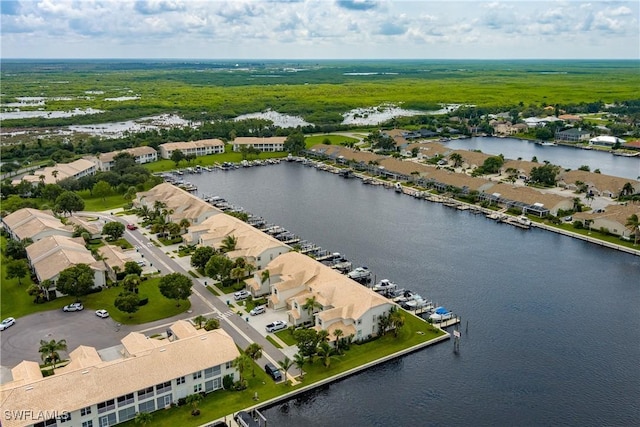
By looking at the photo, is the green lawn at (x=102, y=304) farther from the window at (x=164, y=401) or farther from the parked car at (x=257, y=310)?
the window at (x=164, y=401)

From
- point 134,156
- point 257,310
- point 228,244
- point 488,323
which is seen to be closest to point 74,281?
point 228,244

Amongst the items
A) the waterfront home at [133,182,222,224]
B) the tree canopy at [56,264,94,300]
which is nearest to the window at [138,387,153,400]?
the tree canopy at [56,264,94,300]

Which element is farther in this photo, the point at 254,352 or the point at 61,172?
the point at 61,172

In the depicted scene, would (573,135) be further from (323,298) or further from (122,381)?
(122,381)

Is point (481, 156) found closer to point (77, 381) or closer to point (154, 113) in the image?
point (77, 381)

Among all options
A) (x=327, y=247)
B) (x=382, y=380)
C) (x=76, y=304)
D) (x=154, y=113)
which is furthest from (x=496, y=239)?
(x=154, y=113)

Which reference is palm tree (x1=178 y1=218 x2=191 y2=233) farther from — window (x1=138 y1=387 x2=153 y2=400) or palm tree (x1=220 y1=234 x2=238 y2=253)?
window (x1=138 y1=387 x2=153 y2=400)
